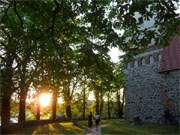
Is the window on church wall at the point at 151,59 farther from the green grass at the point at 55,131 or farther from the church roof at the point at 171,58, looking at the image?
the green grass at the point at 55,131

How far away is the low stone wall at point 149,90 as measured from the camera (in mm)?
36844

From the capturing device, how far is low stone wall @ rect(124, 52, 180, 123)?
3684 centimetres

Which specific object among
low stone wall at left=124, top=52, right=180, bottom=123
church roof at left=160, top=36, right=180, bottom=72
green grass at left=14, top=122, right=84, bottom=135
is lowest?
green grass at left=14, top=122, right=84, bottom=135

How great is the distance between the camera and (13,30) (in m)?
13.7

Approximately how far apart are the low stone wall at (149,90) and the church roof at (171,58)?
50 cm

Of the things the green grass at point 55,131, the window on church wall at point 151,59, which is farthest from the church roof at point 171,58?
the green grass at point 55,131

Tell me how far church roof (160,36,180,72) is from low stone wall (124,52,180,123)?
496 millimetres

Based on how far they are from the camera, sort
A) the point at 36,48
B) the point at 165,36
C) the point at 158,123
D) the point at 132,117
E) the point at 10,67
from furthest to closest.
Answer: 1. the point at 132,117
2. the point at 158,123
3. the point at 10,67
4. the point at 36,48
5. the point at 165,36

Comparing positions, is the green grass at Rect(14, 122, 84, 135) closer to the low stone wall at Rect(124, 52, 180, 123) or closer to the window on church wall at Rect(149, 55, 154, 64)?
the low stone wall at Rect(124, 52, 180, 123)

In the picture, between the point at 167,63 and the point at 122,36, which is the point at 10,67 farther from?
the point at 167,63

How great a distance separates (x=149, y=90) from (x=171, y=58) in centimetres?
438

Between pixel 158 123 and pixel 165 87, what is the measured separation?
3.21 meters

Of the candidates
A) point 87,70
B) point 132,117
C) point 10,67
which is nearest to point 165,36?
point 87,70

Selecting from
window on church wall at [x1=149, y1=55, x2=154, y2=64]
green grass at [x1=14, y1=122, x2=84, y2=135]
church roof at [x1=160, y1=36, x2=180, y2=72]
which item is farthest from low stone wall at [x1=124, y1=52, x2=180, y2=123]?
green grass at [x1=14, y1=122, x2=84, y2=135]
